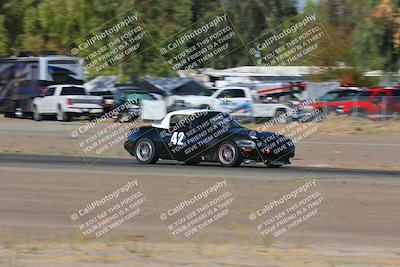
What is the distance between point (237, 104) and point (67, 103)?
715 cm

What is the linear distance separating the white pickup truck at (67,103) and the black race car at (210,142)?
17246 millimetres

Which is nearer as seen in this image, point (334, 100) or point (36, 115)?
point (334, 100)

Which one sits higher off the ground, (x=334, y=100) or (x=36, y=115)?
(x=36, y=115)

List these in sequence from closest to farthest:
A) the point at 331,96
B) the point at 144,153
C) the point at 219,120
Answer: the point at 219,120 < the point at 144,153 < the point at 331,96

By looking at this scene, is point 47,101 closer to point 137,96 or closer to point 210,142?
point 137,96

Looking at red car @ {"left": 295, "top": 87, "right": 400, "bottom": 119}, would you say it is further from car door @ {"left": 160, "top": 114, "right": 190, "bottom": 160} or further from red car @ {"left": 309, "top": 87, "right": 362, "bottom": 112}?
car door @ {"left": 160, "top": 114, "right": 190, "bottom": 160}

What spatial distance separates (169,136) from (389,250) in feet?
33.5

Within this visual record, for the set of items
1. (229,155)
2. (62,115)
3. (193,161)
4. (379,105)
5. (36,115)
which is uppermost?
(36,115)

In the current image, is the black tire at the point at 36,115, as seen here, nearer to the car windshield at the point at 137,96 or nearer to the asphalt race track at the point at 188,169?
the car windshield at the point at 137,96

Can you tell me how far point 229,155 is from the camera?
19.6 meters

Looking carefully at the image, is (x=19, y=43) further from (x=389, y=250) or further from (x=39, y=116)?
(x=389, y=250)

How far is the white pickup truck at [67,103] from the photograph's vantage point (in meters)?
37.5

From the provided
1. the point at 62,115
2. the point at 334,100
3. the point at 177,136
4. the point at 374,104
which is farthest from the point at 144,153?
the point at 62,115

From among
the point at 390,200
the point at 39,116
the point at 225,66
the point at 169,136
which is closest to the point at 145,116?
the point at 39,116
